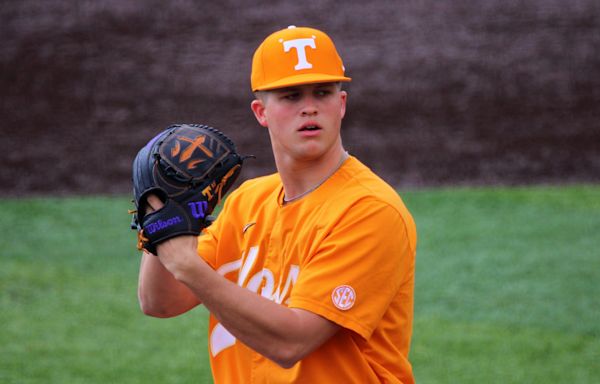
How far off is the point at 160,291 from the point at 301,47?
825 millimetres

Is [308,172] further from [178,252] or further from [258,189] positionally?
[178,252]

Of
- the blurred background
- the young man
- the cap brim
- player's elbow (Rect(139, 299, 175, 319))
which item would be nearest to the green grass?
the blurred background

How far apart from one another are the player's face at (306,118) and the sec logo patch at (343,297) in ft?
1.27

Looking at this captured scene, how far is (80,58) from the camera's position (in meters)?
11.9

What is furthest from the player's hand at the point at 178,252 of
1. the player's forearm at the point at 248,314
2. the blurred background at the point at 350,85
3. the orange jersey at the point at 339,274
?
the blurred background at the point at 350,85

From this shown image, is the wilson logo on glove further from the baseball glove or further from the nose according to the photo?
the nose

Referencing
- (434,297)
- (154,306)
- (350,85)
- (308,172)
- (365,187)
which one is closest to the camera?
(365,187)

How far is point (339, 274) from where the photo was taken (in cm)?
253

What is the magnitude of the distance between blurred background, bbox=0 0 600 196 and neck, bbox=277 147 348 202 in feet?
22.4

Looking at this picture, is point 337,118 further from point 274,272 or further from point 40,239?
point 40,239

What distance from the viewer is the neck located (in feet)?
8.88

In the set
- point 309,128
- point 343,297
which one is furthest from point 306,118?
point 343,297

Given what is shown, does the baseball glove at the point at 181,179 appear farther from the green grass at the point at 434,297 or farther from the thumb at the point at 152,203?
the green grass at the point at 434,297

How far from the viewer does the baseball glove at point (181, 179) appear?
8.02ft
